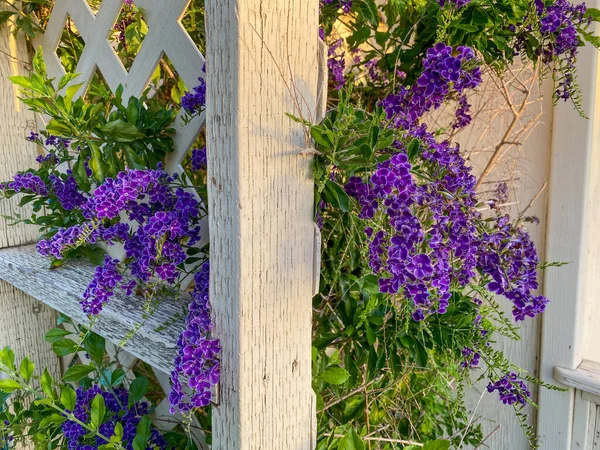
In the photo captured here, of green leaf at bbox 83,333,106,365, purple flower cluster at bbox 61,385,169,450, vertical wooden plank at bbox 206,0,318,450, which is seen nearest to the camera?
vertical wooden plank at bbox 206,0,318,450

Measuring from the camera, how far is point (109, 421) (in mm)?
1025

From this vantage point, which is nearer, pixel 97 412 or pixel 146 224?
pixel 146 224

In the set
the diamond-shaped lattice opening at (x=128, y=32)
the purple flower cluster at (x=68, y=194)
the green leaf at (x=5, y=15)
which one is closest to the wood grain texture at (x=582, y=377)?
the purple flower cluster at (x=68, y=194)

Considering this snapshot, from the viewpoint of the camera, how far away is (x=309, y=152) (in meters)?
0.68

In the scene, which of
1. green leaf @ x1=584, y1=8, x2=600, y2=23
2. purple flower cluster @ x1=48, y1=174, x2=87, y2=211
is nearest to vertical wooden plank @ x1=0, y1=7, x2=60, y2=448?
purple flower cluster @ x1=48, y1=174, x2=87, y2=211

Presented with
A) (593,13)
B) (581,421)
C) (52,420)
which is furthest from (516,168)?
(52,420)

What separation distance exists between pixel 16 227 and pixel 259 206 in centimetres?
96

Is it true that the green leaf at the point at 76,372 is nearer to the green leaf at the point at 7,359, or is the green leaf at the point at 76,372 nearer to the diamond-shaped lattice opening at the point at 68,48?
the green leaf at the point at 7,359

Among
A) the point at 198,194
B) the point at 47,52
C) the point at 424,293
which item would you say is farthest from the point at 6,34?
the point at 424,293

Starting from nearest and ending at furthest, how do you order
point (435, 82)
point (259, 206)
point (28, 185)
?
point (259, 206) → point (435, 82) → point (28, 185)

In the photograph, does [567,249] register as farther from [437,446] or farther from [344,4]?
[344,4]

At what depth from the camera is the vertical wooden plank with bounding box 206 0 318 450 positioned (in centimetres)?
62

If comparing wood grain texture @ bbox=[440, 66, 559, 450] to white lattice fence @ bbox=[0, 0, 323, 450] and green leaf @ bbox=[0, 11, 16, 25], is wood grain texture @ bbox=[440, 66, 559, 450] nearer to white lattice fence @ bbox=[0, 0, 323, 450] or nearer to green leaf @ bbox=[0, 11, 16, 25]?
white lattice fence @ bbox=[0, 0, 323, 450]

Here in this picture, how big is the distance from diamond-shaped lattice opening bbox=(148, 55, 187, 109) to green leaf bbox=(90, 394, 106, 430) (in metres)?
0.72
